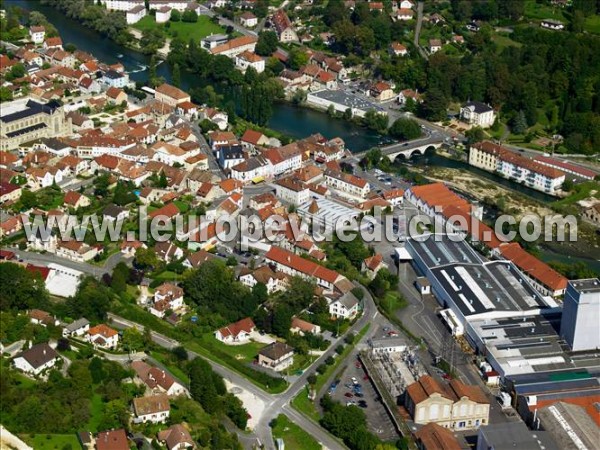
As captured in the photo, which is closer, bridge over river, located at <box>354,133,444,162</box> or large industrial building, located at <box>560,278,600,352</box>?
large industrial building, located at <box>560,278,600,352</box>

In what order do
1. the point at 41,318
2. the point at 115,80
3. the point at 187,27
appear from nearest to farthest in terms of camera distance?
the point at 41,318 → the point at 115,80 → the point at 187,27

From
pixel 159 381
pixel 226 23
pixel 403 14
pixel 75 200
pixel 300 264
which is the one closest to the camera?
pixel 159 381

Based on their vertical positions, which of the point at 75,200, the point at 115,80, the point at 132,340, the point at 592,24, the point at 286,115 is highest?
the point at 592,24

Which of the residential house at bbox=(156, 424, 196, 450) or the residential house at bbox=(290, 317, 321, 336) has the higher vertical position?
the residential house at bbox=(156, 424, 196, 450)

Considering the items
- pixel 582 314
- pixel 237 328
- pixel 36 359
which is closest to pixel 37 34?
pixel 237 328

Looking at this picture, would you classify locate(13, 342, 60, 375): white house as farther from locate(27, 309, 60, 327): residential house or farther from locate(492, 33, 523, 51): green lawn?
locate(492, 33, 523, 51): green lawn

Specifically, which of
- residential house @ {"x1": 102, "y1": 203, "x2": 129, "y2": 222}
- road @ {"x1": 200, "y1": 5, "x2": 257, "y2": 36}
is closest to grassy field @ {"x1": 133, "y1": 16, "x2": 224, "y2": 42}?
road @ {"x1": 200, "y1": 5, "x2": 257, "y2": 36}

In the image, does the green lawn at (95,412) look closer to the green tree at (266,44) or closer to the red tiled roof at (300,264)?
the red tiled roof at (300,264)

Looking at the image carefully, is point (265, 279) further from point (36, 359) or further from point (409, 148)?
point (409, 148)
